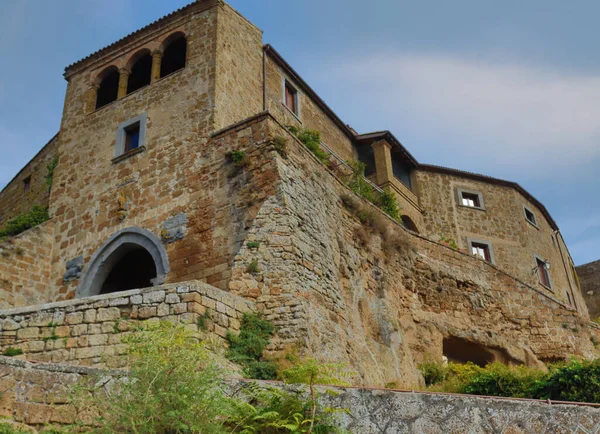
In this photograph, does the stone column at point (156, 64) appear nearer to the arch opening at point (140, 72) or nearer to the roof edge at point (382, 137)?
the arch opening at point (140, 72)

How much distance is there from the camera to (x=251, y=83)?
17.8 meters

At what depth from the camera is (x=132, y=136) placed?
56.2 ft

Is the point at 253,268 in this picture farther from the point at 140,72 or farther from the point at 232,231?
the point at 140,72

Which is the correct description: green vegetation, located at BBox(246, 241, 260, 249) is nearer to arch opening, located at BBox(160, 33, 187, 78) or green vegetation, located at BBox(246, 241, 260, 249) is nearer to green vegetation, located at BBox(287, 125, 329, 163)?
green vegetation, located at BBox(287, 125, 329, 163)

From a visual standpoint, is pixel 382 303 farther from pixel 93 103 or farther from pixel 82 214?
pixel 93 103

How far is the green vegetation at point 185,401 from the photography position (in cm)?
591

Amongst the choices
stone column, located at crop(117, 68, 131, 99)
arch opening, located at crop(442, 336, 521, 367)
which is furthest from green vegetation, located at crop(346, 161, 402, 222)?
stone column, located at crop(117, 68, 131, 99)

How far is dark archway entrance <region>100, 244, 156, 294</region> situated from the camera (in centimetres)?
1595

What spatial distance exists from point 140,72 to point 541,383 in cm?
1298

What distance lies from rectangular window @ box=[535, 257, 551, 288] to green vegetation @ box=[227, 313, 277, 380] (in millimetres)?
17990

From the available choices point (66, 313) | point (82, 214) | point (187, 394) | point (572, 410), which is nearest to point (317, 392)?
point (187, 394)

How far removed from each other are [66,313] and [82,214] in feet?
21.0

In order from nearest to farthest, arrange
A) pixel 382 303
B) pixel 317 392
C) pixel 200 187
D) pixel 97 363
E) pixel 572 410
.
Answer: pixel 572 410 < pixel 317 392 < pixel 97 363 < pixel 200 187 < pixel 382 303

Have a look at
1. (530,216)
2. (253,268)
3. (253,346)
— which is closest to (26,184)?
(253,268)
